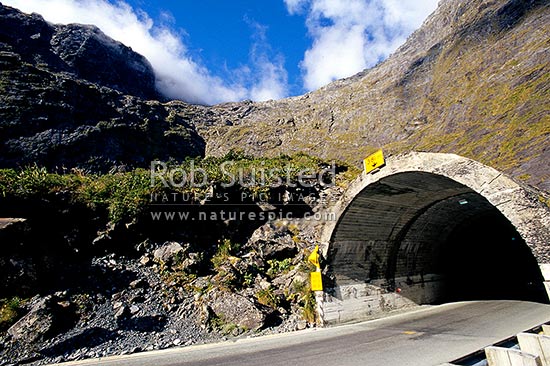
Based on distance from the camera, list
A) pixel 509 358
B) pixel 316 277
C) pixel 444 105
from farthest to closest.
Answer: pixel 444 105, pixel 316 277, pixel 509 358

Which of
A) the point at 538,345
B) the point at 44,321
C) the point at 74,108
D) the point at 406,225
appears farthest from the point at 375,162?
the point at 74,108

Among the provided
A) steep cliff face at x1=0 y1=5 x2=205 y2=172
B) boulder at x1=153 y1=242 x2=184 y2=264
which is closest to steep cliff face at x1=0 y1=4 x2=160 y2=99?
steep cliff face at x1=0 y1=5 x2=205 y2=172

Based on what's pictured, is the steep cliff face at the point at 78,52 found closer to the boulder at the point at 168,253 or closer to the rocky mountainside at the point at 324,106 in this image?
the rocky mountainside at the point at 324,106

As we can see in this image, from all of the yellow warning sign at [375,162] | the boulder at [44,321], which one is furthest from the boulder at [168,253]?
the yellow warning sign at [375,162]

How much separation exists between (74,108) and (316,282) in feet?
165

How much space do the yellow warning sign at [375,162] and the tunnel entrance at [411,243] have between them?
1.49 feet

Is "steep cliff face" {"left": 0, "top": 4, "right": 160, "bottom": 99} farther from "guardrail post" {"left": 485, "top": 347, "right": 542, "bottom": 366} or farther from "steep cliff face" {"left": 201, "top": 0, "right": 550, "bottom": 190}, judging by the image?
"guardrail post" {"left": 485, "top": 347, "right": 542, "bottom": 366}

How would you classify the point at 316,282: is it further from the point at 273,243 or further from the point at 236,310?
the point at 273,243

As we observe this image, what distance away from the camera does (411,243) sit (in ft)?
39.7

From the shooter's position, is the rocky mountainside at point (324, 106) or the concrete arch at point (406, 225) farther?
the rocky mountainside at point (324, 106)

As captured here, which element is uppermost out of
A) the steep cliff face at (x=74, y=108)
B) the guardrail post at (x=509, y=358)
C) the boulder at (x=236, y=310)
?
the steep cliff face at (x=74, y=108)

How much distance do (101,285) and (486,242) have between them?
1948cm

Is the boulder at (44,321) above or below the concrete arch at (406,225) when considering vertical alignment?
below

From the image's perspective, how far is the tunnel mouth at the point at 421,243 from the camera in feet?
31.5
